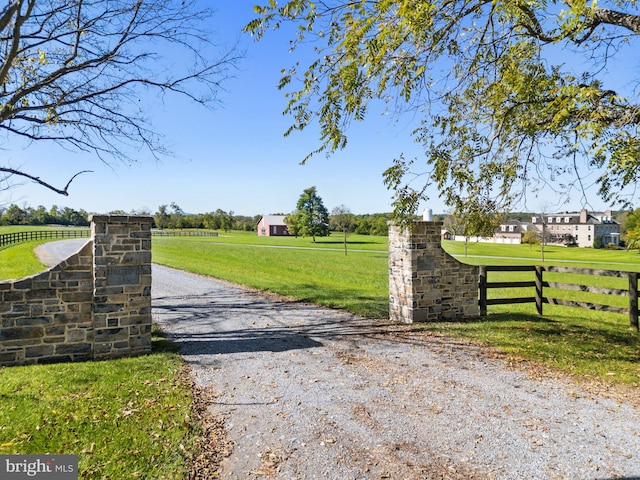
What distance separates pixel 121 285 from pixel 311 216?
56608 millimetres

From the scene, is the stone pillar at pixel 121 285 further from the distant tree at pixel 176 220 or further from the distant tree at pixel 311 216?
the distant tree at pixel 176 220

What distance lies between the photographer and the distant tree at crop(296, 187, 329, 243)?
62.2 m

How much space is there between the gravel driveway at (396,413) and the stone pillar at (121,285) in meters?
0.99

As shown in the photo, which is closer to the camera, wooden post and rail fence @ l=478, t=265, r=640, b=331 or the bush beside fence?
wooden post and rail fence @ l=478, t=265, r=640, b=331

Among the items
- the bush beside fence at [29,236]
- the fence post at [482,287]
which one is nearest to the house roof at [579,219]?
the fence post at [482,287]

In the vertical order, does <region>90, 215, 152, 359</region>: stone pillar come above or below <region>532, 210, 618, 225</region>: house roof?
below

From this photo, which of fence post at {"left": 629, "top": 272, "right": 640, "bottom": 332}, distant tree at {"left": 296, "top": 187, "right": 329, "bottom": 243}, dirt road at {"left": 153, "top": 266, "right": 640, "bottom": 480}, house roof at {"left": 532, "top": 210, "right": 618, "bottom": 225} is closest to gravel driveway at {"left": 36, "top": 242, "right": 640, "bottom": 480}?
dirt road at {"left": 153, "top": 266, "right": 640, "bottom": 480}

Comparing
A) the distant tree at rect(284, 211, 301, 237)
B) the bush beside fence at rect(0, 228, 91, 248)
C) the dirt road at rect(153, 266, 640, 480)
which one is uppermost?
the distant tree at rect(284, 211, 301, 237)

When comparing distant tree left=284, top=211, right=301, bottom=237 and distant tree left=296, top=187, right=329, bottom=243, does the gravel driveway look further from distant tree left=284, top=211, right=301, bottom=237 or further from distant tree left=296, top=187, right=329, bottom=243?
distant tree left=284, top=211, right=301, bottom=237

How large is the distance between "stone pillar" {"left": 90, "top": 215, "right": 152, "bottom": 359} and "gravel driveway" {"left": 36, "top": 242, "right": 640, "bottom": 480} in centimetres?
99

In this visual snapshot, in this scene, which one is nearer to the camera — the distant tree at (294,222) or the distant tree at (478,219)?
the distant tree at (478,219)

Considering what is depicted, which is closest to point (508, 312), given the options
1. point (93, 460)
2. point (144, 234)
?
point (144, 234)

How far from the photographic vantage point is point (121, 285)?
6.35 meters

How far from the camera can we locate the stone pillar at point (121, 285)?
619 cm
